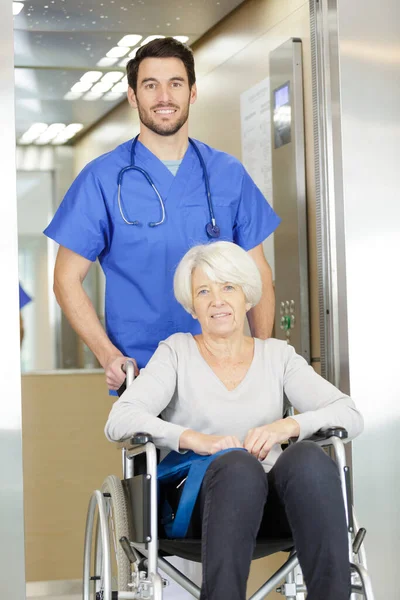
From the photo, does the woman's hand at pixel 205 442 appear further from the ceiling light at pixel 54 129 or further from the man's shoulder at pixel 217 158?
the ceiling light at pixel 54 129

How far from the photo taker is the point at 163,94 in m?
2.51

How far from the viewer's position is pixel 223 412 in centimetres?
216


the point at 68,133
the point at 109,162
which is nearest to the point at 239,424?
the point at 109,162

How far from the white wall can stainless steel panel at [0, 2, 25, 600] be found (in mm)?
919

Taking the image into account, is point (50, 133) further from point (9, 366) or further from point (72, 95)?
point (9, 366)

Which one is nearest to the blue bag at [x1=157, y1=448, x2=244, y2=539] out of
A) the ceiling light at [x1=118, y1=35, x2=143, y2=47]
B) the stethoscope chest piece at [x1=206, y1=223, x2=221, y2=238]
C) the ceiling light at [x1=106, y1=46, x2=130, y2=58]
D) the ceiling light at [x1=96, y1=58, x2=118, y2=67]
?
the stethoscope chest piece at [x1=206, y1=223, x2=221, y2=238]

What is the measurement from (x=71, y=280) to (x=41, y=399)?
4.73 ft

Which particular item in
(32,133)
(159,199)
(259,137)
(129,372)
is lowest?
(129,372)

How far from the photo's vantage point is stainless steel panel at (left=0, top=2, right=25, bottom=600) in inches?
92.7

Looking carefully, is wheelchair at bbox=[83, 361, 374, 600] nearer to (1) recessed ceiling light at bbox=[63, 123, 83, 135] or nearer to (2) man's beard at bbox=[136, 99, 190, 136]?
(2) man's beard at bbox=[136, 99, 190, 136]

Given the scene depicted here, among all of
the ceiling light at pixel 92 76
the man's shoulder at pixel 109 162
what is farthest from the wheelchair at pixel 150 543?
the ceiling light at pixel 92 76

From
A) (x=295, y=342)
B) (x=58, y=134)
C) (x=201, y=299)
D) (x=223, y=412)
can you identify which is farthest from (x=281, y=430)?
(x=58, y=134)

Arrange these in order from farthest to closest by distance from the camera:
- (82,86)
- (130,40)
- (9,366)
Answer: (82,86) → (130,40) → (9,366)

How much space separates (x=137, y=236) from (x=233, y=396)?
0.55 m
